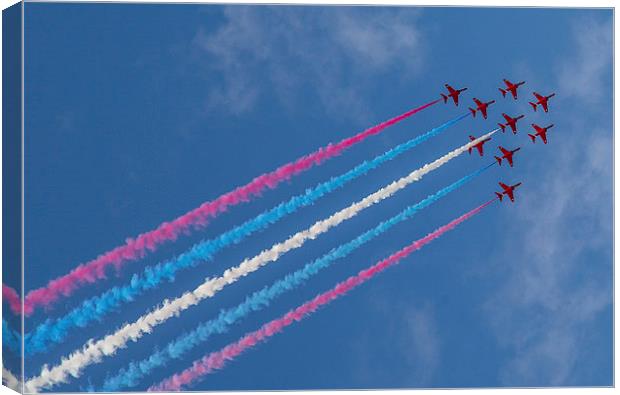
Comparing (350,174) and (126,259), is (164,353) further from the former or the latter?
(350,174)

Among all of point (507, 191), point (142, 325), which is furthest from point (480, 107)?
point (142, 325)

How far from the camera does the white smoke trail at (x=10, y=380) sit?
99.2ft

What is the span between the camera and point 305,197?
3067 cm

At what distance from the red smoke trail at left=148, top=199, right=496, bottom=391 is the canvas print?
0.04m

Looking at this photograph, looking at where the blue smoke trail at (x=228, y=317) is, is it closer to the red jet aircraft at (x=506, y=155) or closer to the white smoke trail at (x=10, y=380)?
the white smoke trail at (x=10, y=380)

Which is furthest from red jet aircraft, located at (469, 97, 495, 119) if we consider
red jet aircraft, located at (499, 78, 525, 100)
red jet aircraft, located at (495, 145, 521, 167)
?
red jet aircraft, located at (495, 145, 521, 167)

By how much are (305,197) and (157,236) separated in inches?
99.4

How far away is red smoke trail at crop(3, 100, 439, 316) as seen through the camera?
1179 inches

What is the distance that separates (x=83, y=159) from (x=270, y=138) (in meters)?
3.06

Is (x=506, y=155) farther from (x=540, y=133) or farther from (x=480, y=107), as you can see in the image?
(x=480, y=107)

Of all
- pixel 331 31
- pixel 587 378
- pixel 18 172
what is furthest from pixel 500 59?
pixel 18 172

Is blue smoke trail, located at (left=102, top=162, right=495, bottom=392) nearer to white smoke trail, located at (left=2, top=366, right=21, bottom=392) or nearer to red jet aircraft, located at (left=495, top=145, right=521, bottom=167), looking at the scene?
white smoke trail, located at (left=2, top=366, right=21, bottom=392)

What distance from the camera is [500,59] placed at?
3127cm

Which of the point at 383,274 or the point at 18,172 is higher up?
the point at 18,172
